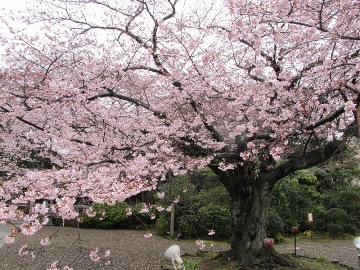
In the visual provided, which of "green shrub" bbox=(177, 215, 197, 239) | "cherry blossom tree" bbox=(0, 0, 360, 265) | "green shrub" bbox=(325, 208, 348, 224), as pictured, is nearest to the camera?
"cherry blossom tree" bbox=(0, 0, 360, 265)

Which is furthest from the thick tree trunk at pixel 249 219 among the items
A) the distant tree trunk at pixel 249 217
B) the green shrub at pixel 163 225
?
the green shrub at pixel 163 225

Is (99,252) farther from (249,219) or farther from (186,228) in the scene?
(249,219)

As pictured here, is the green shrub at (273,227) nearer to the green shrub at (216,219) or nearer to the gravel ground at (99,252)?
the green shrub at (216,219)

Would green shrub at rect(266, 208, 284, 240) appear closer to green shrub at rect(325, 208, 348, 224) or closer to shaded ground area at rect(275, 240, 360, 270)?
shaded ground area at rect(275, 240, 360, 270)

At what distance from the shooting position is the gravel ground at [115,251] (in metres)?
6.32

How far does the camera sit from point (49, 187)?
323 centimetres

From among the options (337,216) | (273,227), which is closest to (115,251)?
(273,227)

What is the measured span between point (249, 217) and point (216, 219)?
3.77 m

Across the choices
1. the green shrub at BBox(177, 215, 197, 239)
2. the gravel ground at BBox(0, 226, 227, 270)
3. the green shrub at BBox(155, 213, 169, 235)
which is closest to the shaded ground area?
the gravel ground at BBox(0, 226, 227, 270)

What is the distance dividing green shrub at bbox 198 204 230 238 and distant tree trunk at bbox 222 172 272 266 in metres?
3.46

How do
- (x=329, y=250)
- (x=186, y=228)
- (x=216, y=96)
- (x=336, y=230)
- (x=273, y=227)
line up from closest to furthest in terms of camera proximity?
1. (x=216, y=96)
2. (x=329, y=250)
3. (x=273, y=227)
4. (x=186, y=228)
5. (x=336, y=230)

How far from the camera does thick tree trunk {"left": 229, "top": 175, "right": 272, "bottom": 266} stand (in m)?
5.69

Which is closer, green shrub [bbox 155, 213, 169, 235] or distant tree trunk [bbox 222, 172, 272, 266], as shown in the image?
distant tree trunk [bbox 222, 172, 272, 266]

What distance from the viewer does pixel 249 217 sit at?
5.80 metres
